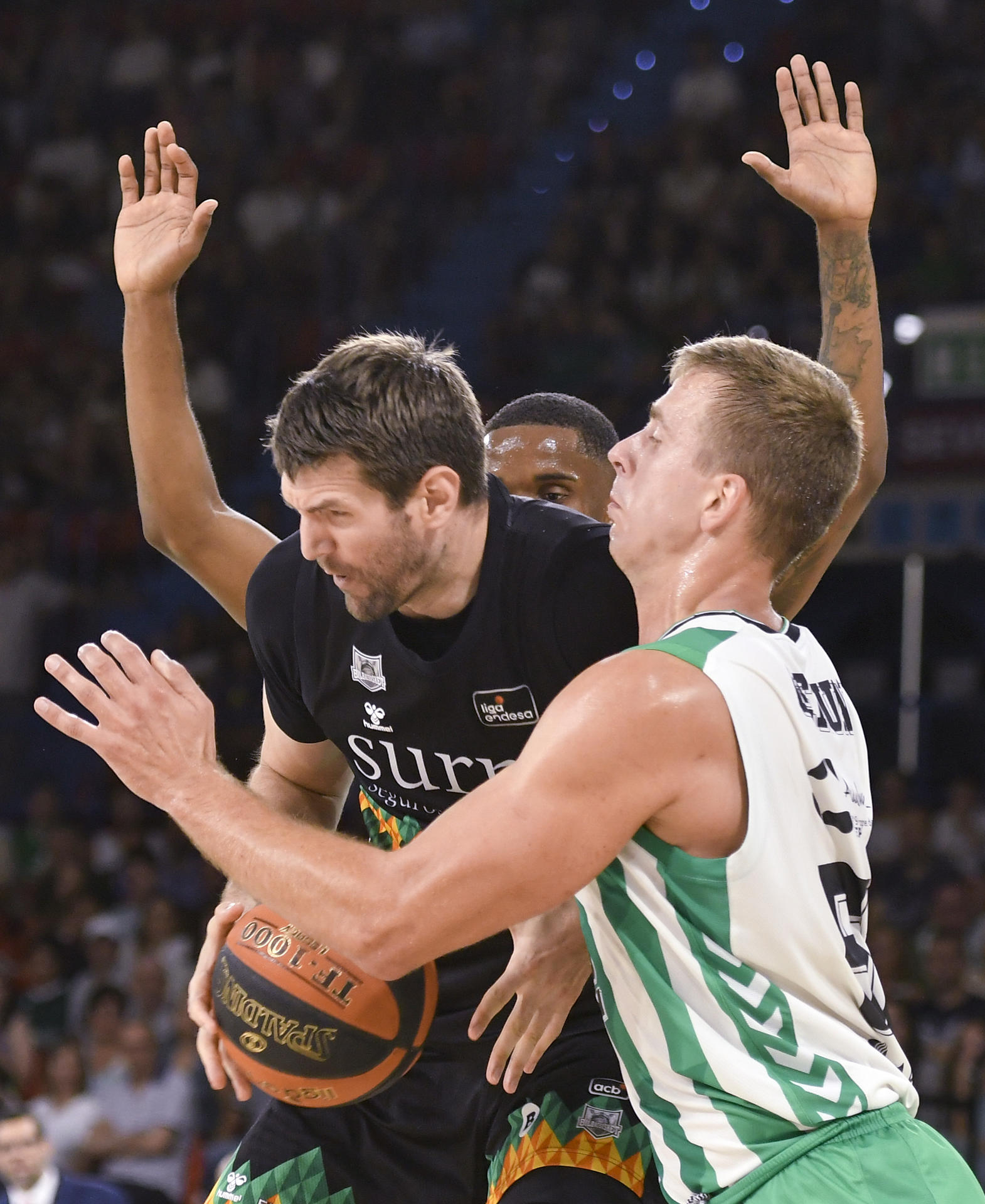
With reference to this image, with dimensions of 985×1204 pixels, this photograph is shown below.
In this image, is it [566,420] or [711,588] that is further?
[566,420]

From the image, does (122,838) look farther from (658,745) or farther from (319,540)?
(658,745)

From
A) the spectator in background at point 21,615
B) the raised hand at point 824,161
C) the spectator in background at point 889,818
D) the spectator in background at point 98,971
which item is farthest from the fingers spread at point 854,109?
the spectator in background at point 21,615

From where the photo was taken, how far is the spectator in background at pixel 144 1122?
25.2ft

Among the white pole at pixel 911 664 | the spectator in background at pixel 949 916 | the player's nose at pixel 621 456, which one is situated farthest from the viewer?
the white pole at pixel 911 664

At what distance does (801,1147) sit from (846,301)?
1995 mm

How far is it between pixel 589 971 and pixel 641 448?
949 millimetres

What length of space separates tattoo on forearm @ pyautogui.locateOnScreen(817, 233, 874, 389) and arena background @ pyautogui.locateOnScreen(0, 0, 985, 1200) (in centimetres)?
412

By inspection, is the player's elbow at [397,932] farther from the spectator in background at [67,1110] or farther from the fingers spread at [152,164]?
the spectator in background at [67,1110]

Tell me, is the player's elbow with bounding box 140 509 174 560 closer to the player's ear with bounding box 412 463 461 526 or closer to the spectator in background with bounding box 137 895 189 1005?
the player's ear with bounding box 412 463 461 526

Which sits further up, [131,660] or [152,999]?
[131,660]

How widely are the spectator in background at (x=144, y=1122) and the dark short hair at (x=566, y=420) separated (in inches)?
192

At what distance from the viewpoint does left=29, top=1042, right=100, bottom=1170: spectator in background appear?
7.83 meters

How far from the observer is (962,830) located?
8.21m

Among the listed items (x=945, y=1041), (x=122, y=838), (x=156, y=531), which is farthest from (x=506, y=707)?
(x=122, y=838)
